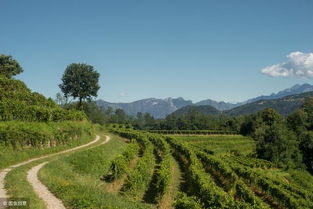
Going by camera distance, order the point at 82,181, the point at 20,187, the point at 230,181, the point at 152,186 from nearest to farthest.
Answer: the point at 20,187, the point at 82,181, the point at 152,186, the point at 230,181

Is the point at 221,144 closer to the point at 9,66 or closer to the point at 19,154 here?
the point at 9,66

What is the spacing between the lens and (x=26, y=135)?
36375mm

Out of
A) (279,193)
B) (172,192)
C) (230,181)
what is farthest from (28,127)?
(279,193)

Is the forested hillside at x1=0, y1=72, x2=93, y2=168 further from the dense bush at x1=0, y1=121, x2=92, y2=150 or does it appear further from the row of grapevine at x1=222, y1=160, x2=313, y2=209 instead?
the row of grapevine at x1=222, y1=160, x2=313, y2=209

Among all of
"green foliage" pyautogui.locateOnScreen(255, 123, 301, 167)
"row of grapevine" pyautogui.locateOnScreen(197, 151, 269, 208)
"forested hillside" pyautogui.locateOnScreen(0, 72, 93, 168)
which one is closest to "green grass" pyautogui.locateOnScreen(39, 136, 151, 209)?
"forested hillside" pyautogui.locateOnScreen(0, 72, 93, 168)

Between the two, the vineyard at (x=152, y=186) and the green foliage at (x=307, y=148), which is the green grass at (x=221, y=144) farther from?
the vineyard at (x=152, y=186)

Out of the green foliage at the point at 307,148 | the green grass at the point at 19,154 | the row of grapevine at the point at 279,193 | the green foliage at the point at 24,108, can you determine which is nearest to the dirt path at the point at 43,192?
the green grass at the point at 19,154

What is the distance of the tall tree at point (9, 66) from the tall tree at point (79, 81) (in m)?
17.6

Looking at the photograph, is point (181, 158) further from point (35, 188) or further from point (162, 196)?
point (35, 188)

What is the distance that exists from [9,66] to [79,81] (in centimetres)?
2285

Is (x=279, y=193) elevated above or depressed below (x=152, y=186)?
below

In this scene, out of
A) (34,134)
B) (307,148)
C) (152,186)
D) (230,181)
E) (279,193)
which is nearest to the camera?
(152,186)

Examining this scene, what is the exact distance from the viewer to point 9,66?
83375 millimetres

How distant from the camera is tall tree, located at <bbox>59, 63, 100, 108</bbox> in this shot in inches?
4006
